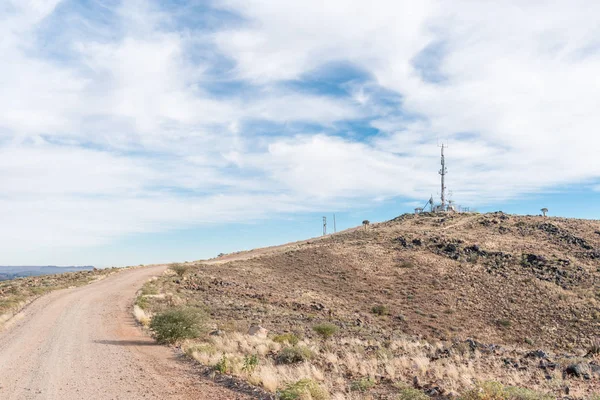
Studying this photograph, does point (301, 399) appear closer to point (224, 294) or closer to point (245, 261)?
point (224, 294)

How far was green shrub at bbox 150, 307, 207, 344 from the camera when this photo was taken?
56.5ft

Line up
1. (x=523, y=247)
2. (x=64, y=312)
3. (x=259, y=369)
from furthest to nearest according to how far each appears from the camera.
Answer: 1. (x=523, y=247)
2. (x=64, y=312)
3. (x=259, y=369)

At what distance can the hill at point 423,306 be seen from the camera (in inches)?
508

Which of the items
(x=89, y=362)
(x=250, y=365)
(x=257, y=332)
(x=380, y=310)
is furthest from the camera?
(x=380, y=310)

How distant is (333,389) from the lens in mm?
10594

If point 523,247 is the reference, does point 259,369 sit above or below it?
below

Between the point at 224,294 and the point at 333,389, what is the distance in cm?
2635

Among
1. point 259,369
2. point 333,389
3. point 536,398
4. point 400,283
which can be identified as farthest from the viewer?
point 400,283

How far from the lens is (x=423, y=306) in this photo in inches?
1599

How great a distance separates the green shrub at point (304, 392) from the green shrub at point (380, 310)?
1158 inches

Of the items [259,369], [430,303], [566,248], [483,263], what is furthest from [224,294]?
[566,248]

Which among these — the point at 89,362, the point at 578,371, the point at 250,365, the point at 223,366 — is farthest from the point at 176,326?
the point at 578,371

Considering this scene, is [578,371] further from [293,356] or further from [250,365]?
[250,365]

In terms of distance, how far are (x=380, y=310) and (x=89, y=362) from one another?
28690mm
